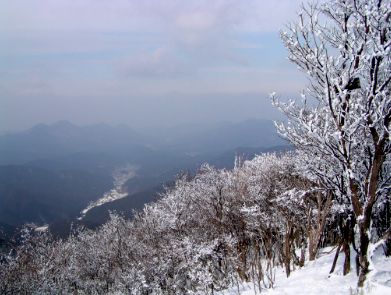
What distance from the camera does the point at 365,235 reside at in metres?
10.4

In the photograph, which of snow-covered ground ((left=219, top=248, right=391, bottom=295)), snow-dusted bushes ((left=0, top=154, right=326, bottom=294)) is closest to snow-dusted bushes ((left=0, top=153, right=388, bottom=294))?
snow-dusted bushes ((left=0, top=154, right=326, bottom=294))

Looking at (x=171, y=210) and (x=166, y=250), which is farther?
(x=171, y=210)

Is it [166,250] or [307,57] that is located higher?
[307,57]

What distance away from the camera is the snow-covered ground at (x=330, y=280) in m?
10.6

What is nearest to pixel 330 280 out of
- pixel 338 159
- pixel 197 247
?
pixel 338 159

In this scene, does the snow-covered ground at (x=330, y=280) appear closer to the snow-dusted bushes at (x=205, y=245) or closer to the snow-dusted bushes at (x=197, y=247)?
the snow-dusted bushes at (x=205, y=245)

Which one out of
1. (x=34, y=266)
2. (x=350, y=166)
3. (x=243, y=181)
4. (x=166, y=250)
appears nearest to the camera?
(x=350, y=166)

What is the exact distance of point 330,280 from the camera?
43.4ft

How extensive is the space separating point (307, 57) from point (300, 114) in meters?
1.61

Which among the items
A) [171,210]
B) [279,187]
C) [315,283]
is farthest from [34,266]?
[315,283]

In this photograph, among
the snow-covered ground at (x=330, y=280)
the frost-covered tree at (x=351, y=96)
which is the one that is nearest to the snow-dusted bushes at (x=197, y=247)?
the snow-covered ground at (x=330, y=280)

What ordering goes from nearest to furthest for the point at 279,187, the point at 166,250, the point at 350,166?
the point at 350,166, the point at 166,250, the point at 279,187

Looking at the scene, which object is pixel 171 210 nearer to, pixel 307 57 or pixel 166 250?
pixel 166 250

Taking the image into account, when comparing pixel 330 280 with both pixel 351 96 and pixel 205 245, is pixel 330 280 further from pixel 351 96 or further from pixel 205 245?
pixel 205 245
